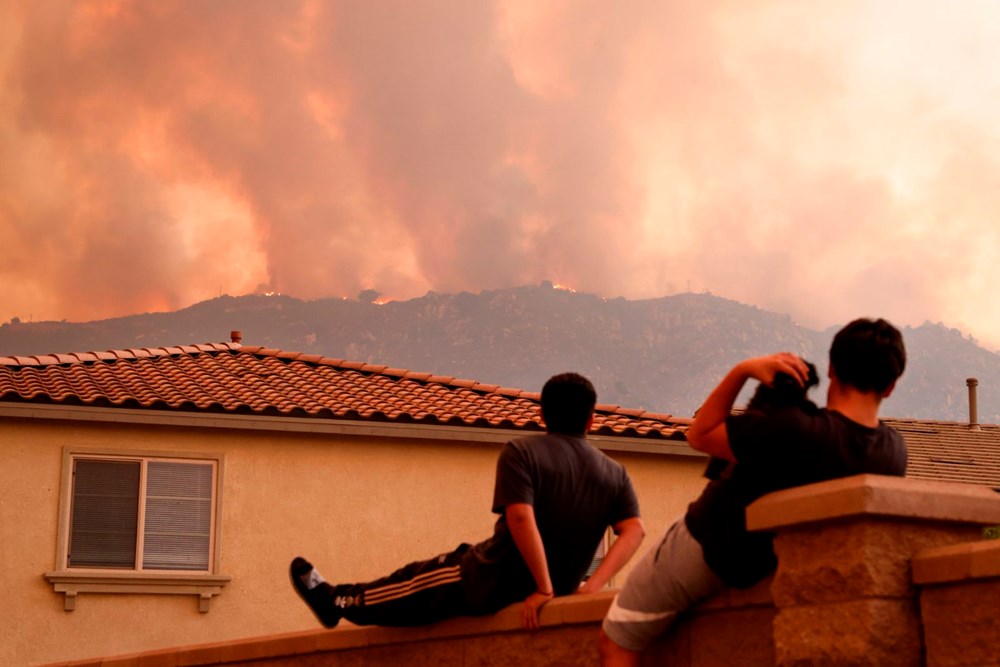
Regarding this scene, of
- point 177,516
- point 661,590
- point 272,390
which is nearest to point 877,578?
point 661,590

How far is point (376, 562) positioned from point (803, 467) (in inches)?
562

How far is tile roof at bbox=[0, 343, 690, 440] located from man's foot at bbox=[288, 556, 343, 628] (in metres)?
10.5

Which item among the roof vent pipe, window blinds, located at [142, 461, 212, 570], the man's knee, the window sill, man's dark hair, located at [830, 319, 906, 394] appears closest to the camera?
man's dark hair, located at [830, 319, 906, 394]

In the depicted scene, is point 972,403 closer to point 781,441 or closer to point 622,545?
point 622,545

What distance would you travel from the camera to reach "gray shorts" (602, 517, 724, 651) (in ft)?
15.9

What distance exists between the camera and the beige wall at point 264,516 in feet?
55.0

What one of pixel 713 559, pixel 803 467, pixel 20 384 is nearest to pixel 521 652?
pixel 713 559

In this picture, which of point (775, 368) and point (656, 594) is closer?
point (775, 368)

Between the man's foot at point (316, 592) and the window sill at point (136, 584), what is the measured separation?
1047cm

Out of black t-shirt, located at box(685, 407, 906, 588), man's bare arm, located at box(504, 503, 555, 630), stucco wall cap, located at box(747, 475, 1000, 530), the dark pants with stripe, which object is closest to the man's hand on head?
black t-shirt, located at box(685, 407, 906, 588)

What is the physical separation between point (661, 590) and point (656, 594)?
0.13ft

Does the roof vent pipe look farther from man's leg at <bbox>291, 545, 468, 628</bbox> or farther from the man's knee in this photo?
the man's knee

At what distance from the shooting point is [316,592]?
7168mm

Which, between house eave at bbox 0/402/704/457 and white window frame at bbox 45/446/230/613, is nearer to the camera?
white window frame at bbox 45/446/230/613
